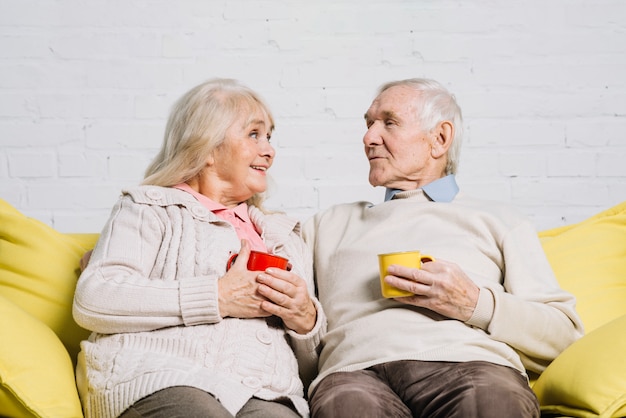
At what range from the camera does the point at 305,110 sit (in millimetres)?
2705

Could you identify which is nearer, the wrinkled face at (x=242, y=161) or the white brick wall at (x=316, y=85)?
the wrinkled face at (x=242, y=161)

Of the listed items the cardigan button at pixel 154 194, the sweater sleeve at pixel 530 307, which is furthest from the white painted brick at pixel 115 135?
the sweater sleeve at pixel 530 307

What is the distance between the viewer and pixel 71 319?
6.67ft

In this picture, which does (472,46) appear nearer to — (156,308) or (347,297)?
(347,297)

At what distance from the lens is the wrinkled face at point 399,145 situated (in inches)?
83.7

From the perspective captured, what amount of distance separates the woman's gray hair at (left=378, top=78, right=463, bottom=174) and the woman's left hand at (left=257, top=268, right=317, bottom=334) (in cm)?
61

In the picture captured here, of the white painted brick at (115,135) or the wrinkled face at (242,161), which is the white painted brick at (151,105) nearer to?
the white painted brick at (115,135)

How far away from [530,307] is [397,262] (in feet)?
1.13

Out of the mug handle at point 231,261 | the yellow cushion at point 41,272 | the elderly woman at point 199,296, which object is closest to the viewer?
the elderly woman at point 199,296

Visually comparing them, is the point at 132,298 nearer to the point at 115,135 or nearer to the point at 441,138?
the point at 441,138

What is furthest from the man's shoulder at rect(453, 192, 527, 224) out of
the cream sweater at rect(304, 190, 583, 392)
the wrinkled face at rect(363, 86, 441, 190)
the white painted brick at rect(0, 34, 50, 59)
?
the white painted brick at rect(0, 34, 50, 59)

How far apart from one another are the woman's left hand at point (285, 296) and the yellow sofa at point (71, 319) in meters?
0.47

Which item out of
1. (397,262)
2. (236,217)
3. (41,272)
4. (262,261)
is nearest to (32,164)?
(41,272)

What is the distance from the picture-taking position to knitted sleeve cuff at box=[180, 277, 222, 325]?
1743 millimetres
